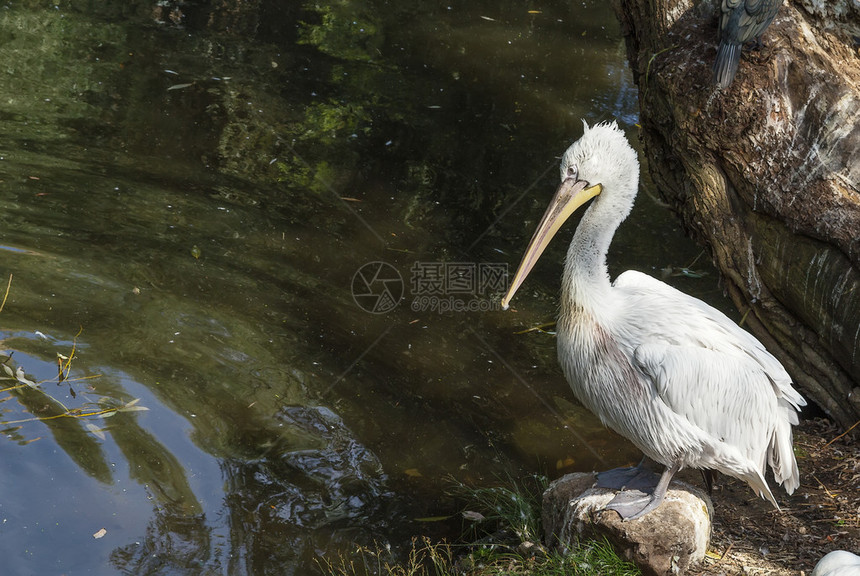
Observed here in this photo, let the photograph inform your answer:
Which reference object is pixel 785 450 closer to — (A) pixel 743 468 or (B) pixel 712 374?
(A) pixel 743 468

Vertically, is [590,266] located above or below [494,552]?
above

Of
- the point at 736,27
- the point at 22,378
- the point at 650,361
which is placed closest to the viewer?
the point at 650,361

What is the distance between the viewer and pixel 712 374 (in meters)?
3.27

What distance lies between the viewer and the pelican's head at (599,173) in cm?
331

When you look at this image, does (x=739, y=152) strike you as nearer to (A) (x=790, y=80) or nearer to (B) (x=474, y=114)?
(A) (x=790, y=80)

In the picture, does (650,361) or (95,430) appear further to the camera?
(95,430)

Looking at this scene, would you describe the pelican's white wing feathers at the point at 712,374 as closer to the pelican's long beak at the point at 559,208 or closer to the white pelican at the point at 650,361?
the white pelican at the point at 650,361

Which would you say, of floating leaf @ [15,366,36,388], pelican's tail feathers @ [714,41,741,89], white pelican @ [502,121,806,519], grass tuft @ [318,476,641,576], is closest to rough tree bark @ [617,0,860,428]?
pelican's tail feathers @ [714,41,741,89]

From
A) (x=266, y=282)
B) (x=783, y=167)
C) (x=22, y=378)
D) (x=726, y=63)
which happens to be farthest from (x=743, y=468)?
(x=22, y=378)

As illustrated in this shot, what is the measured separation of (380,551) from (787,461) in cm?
177

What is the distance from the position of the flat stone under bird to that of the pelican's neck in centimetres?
114

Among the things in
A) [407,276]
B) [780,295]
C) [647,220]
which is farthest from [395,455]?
[647,220]

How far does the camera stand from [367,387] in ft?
15.1

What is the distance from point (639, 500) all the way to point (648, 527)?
0.46ft
